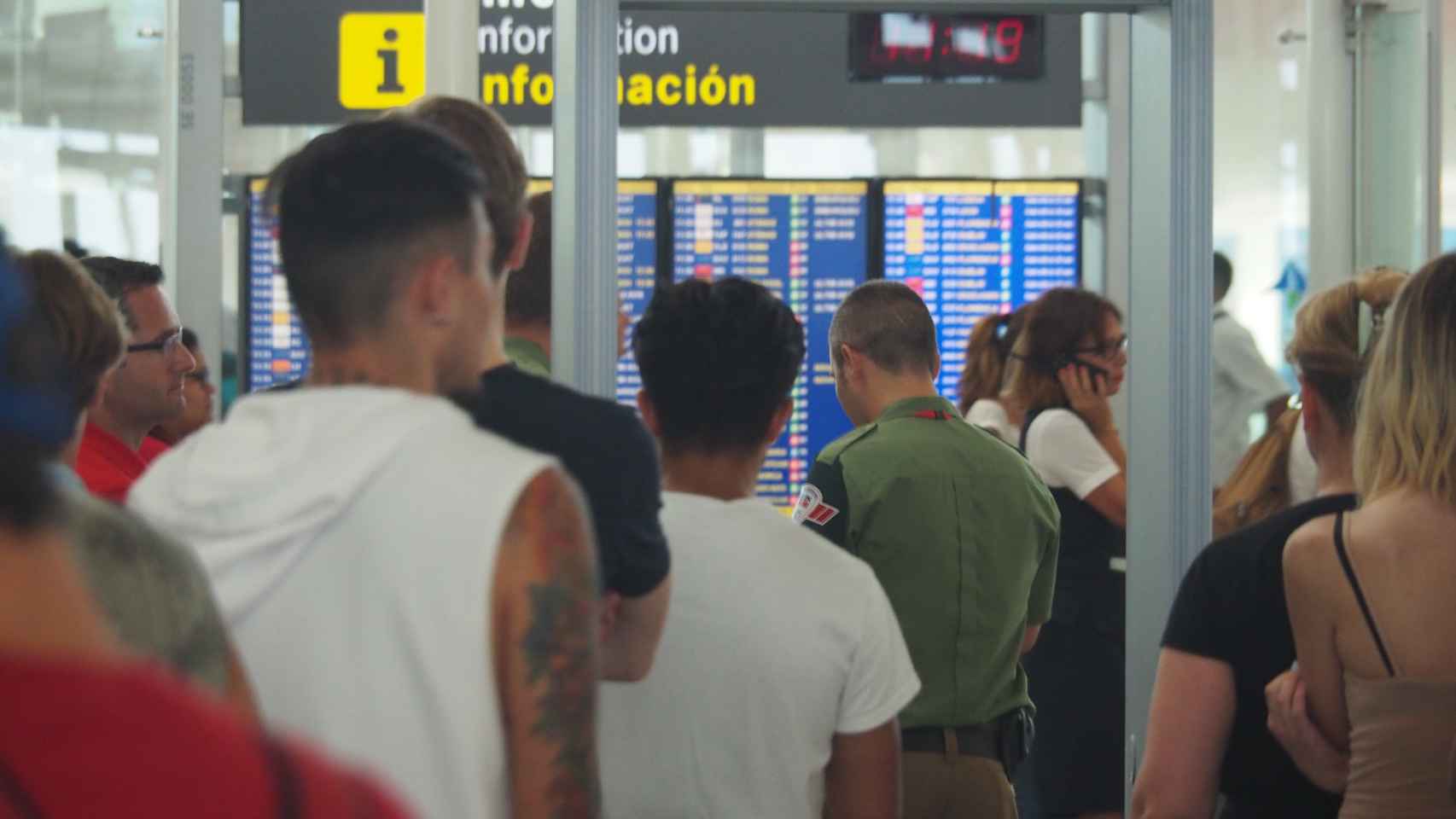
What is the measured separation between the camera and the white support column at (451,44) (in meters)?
3.58

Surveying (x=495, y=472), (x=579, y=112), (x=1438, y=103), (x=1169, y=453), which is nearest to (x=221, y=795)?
(x=495, y=472)

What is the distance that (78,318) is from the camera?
2.23 meters

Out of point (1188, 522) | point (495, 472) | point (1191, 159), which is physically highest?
point (1191, 159)

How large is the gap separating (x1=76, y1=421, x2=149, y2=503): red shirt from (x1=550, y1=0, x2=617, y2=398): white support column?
0.74 meters

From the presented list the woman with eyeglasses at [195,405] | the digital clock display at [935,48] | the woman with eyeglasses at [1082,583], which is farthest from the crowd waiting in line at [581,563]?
the digital clock display at [935,48]

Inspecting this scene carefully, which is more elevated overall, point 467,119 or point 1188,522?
point 467,119

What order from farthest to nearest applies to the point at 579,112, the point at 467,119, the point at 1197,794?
the point at 579,112
the point at 1197,794
the point at 467,119

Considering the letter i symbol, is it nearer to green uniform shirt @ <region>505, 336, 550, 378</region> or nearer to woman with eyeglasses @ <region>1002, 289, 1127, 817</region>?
woman with eyeglasses @ <region>1002, 289, 1127, 817</region>

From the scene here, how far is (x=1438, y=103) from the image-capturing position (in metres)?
4.85

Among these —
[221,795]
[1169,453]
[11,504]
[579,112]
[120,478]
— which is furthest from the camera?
[1169,453]

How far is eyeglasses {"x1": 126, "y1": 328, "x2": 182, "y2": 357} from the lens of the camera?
10.2 feet

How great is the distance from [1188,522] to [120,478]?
1949 millimetres

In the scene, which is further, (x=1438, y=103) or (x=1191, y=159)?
(x=1438, y=103)

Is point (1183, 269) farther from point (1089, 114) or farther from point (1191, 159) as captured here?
point (1089, 114)
